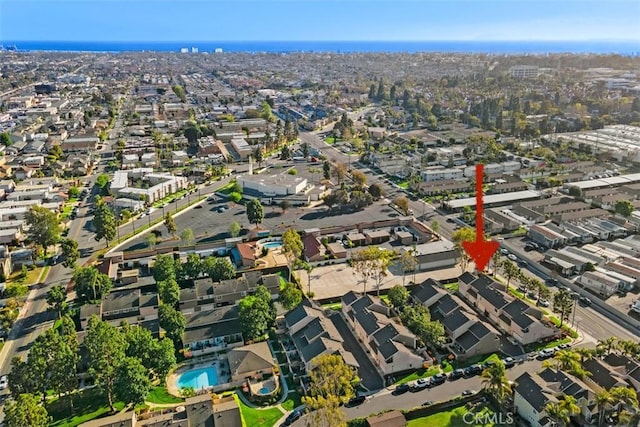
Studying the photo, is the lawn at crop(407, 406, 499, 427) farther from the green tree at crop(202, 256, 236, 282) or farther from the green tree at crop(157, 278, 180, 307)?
the green tree at crop(202, 256, 236, 282)

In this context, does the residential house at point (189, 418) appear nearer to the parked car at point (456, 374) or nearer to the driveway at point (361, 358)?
the driveway at point (361, 358)

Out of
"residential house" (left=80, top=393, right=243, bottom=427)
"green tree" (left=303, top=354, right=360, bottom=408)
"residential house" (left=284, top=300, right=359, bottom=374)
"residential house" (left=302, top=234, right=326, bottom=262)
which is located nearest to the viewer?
"residential house" (left=80, top=393, right=243, bottom=427)

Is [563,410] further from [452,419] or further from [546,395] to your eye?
[452,419]

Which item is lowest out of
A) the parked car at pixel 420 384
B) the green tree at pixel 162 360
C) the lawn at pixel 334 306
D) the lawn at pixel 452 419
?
the lawn at pixel 452 419

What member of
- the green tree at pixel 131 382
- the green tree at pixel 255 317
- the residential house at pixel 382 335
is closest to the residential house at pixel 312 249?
the residential house at pixel 382 335

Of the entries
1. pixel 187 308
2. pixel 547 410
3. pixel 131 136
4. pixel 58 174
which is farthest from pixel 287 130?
pixel 547 410

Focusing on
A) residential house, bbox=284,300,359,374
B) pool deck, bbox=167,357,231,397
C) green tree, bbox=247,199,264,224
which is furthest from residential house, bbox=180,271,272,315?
green tree, bbox=247,199,264,224

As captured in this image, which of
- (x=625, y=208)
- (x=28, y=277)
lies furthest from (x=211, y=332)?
(x=625, y=208)
